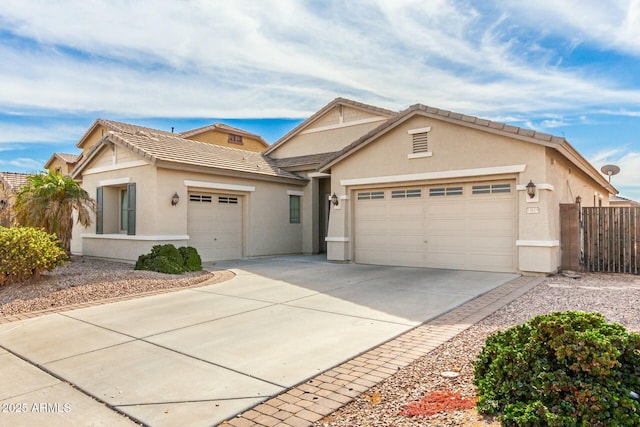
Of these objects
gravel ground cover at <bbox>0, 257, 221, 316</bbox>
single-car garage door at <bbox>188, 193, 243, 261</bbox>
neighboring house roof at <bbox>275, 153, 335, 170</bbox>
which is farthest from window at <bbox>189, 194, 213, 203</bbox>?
neighboring house roof at <bbox>275, 153, 335, 170</bbox>

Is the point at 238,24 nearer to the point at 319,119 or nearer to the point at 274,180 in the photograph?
the point at 274,180

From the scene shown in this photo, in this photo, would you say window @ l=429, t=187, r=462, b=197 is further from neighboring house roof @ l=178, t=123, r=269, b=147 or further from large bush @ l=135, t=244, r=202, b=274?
neighboring house roof @ l=178, t=123, r=269, b=147

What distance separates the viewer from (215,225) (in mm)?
14656

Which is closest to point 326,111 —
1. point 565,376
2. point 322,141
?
point 322,141

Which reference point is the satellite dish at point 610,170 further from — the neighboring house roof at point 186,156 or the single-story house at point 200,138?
the single-story house at point 200,138

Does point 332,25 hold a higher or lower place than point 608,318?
higher

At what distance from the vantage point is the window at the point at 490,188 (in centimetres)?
1111

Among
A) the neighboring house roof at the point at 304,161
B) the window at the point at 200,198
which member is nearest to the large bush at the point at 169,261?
the window at the point at 200,198

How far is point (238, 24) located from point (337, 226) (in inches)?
260

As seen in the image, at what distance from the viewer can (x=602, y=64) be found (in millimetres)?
12898

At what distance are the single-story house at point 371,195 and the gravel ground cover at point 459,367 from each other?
2.74m

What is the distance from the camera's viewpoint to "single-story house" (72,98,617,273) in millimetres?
10883

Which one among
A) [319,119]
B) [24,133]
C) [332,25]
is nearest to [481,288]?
[332,25]

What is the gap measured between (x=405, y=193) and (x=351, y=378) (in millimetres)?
9209
